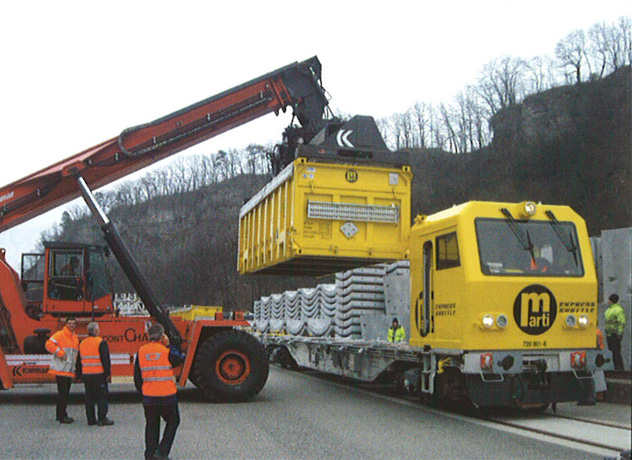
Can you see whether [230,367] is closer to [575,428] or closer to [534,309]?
[534,309]

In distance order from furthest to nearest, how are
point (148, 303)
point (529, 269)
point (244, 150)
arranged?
point (244, 150) → point (148, 303) → point (529, 269)

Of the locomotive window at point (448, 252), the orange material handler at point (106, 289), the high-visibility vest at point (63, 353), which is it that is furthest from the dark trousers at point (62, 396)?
the locomotive window at point (448, 252)

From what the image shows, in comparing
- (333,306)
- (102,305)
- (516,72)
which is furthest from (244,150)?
(102,305)

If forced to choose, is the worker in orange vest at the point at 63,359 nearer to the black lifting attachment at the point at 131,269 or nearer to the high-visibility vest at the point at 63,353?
the high-visibility vest at the point at 63,353

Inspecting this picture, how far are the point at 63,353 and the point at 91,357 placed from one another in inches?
28.3

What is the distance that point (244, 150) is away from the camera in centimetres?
9000

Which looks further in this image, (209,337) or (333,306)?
(333,306)

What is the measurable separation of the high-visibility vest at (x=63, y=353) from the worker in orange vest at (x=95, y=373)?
1.50 feet

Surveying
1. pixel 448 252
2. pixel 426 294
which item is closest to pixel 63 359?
pixel 426 294

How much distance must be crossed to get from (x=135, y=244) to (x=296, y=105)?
2478 inches

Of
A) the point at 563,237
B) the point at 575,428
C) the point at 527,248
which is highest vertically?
the point at 563,237

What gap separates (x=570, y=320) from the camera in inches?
385

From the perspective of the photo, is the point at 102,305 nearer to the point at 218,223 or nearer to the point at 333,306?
the point at 333,306

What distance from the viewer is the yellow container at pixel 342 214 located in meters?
11.5
